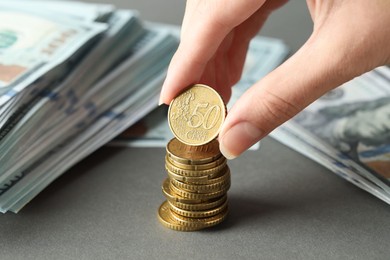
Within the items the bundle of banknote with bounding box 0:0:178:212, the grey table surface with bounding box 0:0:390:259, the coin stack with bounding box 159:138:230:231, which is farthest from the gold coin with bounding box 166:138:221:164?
the bundle of banknote with bounding box 0:0:178:212

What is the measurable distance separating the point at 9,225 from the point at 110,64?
0.45 meters

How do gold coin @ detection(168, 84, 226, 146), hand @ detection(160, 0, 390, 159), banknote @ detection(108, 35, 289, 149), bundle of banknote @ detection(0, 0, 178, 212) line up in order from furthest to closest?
1. banknote @ detection(108, 35, 289, 149)
2. bundle of banknote @ detection(0, 0, 178, 212)
3. gold coin @ detection(168, 84, 226, 146)
4. hand @ detection(160, 0, 390, 159)

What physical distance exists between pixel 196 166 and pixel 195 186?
1.1 inches

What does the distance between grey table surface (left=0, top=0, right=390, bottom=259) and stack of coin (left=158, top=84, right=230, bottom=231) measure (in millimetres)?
22

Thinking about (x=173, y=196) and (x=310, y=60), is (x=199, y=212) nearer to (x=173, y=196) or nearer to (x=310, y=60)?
(x=173, y=196)

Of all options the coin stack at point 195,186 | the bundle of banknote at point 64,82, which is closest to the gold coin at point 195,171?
the coin stack at point 195,186

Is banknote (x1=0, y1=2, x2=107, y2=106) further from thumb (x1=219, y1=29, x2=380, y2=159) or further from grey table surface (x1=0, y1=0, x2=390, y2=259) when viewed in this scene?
thumb (x1=219, y1=29, x2=380, y2=159)

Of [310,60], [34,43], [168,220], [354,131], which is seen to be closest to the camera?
[310,60]

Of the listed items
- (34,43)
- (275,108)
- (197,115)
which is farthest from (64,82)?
(275,108)

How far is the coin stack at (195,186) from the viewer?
2.72 feet

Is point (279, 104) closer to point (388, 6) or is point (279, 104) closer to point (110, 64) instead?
point (388, 6)

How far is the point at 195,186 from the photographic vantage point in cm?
84

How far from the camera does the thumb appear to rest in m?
0.76

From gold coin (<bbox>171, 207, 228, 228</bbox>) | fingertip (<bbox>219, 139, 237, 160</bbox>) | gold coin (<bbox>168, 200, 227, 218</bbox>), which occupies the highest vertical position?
fingertip (<bbox>219, 139, 237, 160</bbox>)
